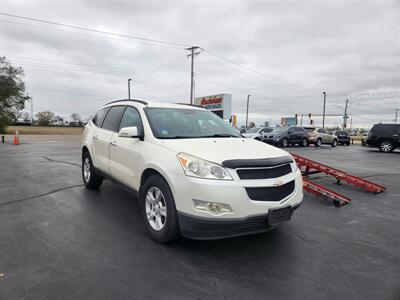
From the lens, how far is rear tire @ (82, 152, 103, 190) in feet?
18.9

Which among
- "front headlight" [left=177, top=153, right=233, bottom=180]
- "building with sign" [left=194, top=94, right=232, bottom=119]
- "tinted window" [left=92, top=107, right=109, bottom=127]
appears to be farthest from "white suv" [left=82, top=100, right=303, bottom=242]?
"building with sign" [left=194, top=94, right=232, bottom=119]

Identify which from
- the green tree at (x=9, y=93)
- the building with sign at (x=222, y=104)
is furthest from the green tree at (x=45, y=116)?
the building with sign at (x=222, y=104)

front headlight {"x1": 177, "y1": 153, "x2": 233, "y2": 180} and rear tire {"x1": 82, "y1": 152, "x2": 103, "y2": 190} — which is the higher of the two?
front headlight {"x1": 177, "y1": 153, "x2": 233, "y2": 180}

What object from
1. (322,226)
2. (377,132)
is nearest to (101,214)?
(322,226)

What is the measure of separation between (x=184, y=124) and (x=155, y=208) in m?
1.43

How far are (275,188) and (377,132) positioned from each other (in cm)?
1935

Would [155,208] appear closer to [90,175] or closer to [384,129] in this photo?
[90,175]

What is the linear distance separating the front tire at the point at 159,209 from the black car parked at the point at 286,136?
64.7ft

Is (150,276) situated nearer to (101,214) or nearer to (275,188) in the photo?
(275,188)

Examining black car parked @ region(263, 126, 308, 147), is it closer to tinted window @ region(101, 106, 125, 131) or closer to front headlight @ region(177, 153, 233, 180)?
tinted window @ region(101, 106, 125, 131)

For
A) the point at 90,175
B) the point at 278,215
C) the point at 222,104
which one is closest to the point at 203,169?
the point at 278,215

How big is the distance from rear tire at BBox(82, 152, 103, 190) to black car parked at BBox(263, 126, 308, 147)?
1818 cm

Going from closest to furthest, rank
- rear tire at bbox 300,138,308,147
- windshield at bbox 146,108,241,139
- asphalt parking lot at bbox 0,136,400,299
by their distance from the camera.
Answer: asphalt parking lot at bbox 0,136,400,299, windshield at bbox 146,108,241,139, rear tire at bbox 300,138,308,147

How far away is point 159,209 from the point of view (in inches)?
136
